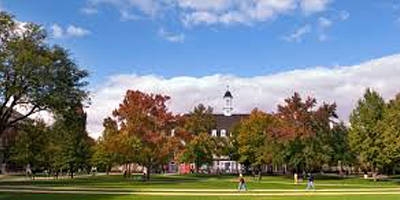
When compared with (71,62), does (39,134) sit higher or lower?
lower

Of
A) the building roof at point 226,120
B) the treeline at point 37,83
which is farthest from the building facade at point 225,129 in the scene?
the treeline at point 37,83

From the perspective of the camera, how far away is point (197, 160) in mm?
104562

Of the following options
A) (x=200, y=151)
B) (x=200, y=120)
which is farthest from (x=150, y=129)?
(x=200, y=120)

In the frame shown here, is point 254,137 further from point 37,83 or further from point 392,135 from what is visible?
point 37,83

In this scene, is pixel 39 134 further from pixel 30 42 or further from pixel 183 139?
pixel 183 139

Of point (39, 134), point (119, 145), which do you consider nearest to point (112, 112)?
point (119, 145)

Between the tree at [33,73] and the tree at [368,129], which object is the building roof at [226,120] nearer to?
the tree at [368,129]

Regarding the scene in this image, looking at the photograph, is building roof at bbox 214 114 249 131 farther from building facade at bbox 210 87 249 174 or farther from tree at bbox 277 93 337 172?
tree at bbox 277 93 337 172

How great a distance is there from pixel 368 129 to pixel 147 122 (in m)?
31.4

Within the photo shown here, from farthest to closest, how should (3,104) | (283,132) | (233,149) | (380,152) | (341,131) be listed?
(233,149) < (341,131) < (283,132) < (380,152) < (3,104)

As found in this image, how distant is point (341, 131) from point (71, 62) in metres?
46.2

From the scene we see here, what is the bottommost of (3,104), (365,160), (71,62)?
(365,160)

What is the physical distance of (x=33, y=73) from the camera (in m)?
50.7

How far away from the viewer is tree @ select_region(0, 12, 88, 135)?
164ft
